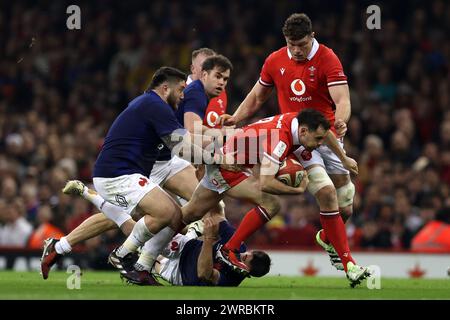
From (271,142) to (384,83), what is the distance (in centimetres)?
877

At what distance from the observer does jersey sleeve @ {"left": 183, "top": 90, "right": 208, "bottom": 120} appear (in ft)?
37.1

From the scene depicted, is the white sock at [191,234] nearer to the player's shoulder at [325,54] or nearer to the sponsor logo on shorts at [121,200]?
the sponsor logo on shorts at [121,200]

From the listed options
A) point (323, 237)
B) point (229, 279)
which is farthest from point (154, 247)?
point (323, 237)

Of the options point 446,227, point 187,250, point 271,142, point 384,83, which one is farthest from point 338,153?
point 384,83

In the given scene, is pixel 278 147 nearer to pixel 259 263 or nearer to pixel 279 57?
pixel 259 263

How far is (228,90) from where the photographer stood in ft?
63.8

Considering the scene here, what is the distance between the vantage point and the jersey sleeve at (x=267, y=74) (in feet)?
38.2

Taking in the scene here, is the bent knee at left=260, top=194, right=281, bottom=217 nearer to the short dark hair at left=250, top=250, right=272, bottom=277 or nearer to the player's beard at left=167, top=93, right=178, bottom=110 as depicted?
the short dark hair at left=250, top=250, right=272, bottom=277

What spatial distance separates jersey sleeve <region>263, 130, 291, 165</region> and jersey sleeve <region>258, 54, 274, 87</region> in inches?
54.9

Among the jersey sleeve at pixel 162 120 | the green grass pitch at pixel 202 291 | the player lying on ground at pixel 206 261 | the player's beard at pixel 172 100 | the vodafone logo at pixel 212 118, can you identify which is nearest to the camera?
the green grass pitch at pixel 202 291

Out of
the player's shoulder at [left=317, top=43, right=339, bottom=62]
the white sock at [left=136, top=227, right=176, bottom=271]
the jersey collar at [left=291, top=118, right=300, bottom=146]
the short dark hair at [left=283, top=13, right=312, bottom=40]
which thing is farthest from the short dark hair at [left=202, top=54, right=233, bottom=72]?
the white sock at [left=136, top=227, right=176, bottom=271]

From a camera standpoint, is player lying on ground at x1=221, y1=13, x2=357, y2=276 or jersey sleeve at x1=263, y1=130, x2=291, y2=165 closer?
jersey sleeve at x1=263, y1=130, x2=291, y2=165

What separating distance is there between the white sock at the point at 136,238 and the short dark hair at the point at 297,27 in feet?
7.31

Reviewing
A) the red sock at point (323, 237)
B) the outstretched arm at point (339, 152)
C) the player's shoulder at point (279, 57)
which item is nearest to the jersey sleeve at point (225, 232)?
the red sock at point (323, 237)
